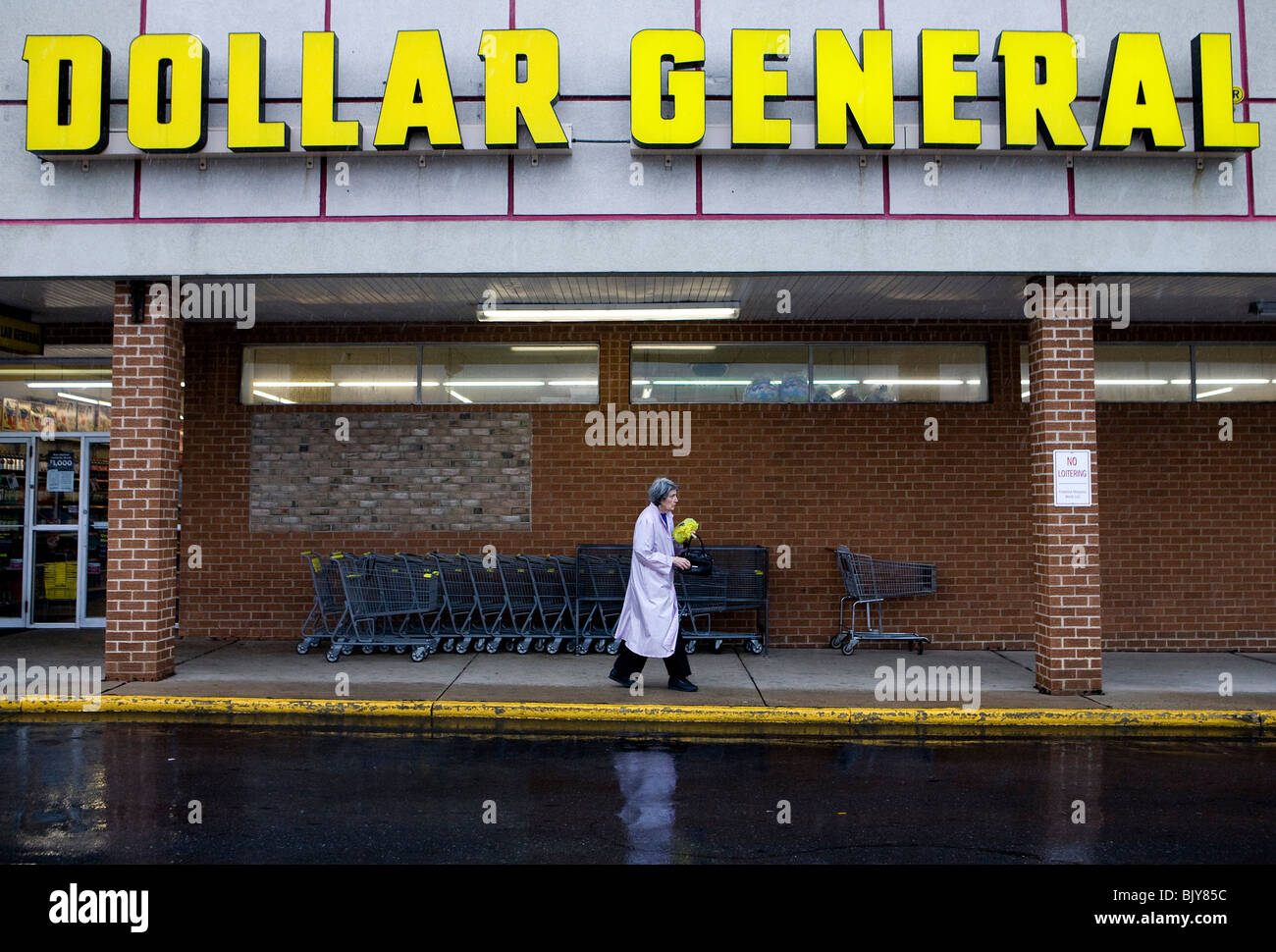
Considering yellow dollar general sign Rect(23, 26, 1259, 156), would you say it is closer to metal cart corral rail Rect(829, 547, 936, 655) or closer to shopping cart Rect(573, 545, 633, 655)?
shopping cart Rect(573, 545, 633, 655)

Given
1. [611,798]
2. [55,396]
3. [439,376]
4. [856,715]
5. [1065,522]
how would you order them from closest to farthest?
[611,798], [856,715], [1065,522], [439,376], [55,396]

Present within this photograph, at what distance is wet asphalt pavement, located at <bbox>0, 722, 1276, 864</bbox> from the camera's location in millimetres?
5301

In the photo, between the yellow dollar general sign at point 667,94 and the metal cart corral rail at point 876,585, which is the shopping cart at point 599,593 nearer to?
the metal cart corral rail at point 876,585

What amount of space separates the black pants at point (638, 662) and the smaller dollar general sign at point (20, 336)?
26.2 feet

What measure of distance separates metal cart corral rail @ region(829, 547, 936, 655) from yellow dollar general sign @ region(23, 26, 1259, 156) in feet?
15.6

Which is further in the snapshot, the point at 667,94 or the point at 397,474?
the point at 397,474

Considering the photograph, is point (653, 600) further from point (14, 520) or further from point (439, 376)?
point (14, 520)

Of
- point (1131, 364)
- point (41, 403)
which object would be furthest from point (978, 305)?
point (41, 403)

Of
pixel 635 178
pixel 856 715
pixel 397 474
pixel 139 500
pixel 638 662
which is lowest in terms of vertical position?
pixel 856 715

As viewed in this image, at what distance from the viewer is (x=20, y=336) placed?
1141 centimetres

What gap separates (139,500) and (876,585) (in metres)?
7.99

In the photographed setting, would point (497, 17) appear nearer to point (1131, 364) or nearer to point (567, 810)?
point (567, 810)

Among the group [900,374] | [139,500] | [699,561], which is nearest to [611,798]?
[699,561]

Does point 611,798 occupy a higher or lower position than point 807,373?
lower
